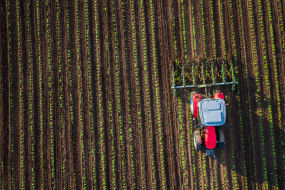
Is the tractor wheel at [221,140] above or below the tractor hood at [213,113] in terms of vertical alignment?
below

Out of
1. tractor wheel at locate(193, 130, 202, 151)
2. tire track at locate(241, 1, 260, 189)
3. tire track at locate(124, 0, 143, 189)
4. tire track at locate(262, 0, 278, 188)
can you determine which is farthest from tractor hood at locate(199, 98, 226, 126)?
tire track at locate(124, 0, 143, 189)

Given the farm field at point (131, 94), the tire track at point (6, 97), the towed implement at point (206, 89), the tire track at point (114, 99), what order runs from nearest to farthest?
the towed implement at point (206, 89) < the farm field at point (131, 94) < the tire track at point (114, 99) < the tire track at point (6, 97)

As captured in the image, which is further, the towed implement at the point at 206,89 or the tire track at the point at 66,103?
the tire track at the point at 66,103

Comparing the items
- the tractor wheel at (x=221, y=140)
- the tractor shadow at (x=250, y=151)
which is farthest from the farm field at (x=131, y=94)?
the tractor wheel at (x=221, y=140)

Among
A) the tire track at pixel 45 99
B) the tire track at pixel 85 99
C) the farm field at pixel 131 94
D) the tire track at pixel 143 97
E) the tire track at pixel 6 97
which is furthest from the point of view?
the tire track at pixel 6 97

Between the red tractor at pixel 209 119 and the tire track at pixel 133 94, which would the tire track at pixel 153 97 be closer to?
the tire track at pixel 133 94

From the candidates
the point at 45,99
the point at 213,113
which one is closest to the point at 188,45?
the point at 213,113

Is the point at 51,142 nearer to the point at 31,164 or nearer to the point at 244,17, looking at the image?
the point at 31,164

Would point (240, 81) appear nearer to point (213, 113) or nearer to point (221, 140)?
point (213, 113)
